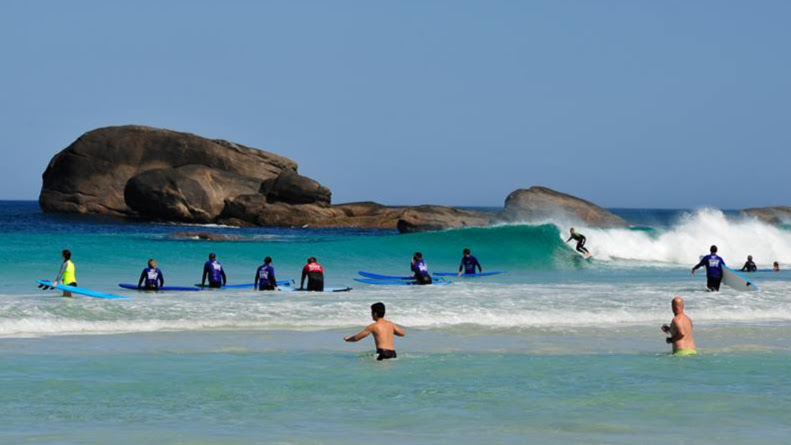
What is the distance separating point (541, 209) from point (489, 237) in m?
9.25

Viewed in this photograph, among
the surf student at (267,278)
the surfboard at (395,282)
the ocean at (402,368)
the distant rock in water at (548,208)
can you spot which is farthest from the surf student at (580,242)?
the surf student at (267,278)

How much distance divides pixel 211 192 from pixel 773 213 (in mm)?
44022

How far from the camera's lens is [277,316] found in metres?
18.0

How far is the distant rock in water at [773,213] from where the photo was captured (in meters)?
81.4

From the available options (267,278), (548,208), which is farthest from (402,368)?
(548,208)

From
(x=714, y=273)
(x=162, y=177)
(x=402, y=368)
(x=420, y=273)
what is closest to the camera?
(x=402, y=368)

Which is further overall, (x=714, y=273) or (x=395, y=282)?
(x=395, y=282)

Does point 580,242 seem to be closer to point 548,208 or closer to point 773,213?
point 548,208

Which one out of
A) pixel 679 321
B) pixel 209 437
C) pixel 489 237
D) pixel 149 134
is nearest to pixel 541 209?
pixel 489 237

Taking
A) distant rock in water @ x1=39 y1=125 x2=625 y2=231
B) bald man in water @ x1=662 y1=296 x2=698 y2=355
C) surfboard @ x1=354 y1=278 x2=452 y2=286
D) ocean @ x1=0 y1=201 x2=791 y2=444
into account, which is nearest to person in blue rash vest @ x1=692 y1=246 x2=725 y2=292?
ocean @ x1=0 y1=201 x2=791 y2=444

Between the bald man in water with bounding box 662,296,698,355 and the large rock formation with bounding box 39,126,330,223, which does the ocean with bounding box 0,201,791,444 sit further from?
the large rock formation with bounding box 39,126,330,223

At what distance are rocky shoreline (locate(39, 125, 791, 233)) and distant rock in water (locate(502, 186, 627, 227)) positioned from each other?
0.22ft

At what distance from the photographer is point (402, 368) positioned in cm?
1255

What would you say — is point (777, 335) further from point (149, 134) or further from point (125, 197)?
point (149, 134)
